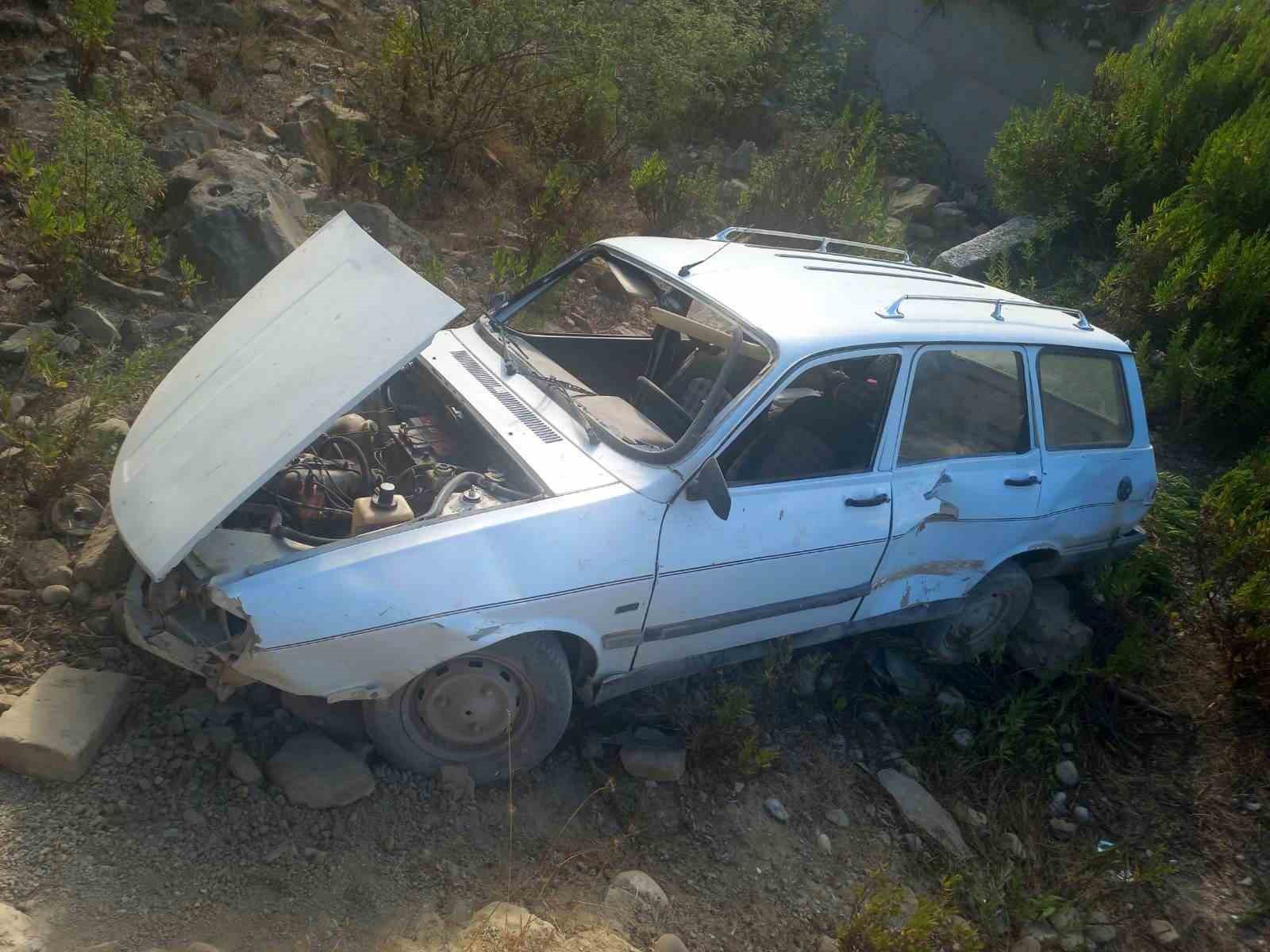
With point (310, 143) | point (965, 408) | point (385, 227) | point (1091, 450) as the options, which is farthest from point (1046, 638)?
point (310, 143)

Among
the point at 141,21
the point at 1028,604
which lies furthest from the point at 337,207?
the point at 1028,604

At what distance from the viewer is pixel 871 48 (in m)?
11.6

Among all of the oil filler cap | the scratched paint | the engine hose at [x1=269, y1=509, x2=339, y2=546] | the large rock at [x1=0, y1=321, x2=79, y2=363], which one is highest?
the oil filler cap

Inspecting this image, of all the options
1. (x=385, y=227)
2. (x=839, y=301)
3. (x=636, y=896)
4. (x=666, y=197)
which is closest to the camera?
(x=636, y=896)

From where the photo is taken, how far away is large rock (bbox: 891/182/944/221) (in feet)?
30.8

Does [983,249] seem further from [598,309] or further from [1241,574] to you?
[1241,574]

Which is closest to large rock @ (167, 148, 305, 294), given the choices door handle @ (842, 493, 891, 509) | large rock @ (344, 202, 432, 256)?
large rock @ (344, 202, 432, 256)

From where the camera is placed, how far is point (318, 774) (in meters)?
3.16

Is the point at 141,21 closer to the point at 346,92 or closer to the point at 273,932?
the point at 346,92

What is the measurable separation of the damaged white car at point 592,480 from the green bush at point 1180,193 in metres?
2.33

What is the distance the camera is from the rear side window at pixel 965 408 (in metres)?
3.87

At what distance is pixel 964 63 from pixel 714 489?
32.2 ft

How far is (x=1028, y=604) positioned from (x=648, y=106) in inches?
246

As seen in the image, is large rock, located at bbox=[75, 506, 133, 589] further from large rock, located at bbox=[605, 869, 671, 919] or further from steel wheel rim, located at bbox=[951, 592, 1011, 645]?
steel wheel rim, located at bbox=[951, 592, 1011, 645]
